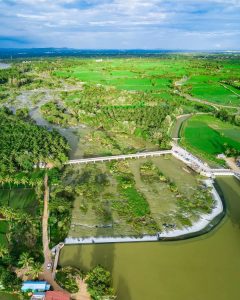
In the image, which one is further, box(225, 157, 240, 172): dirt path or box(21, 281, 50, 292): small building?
box(225, 157, 240, 172): dirt path

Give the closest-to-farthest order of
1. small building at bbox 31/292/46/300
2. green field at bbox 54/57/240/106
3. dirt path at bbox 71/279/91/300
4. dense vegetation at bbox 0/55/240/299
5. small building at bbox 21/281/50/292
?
small building at bbox 31/292/46/300 < small building at bbox 21/281/50/292 < dirt path at bbox 71/279/91/300 < dense vegetation at bbox 0/55/240/299 < green field at bbox 54/57/240/106

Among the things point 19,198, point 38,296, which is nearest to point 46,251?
point 38,296

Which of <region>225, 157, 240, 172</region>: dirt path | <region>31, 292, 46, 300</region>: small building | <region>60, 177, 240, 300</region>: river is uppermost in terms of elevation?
<region>225, 157, 240, 172</region>: dirt path

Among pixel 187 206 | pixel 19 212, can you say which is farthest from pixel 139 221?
pixel 19 212

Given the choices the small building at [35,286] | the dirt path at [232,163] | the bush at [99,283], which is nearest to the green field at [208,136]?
the dirt path at [232,163]

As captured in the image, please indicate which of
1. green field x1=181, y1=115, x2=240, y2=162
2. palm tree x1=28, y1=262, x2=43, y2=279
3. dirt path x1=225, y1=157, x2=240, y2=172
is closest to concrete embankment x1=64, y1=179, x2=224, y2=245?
palm tree x1=28, y1=262, x2=43, y2=279

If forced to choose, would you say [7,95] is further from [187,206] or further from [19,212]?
[187,206]

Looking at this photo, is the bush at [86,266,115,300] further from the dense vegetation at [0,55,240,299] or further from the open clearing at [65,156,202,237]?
the open clearing at [65,156,202,237]

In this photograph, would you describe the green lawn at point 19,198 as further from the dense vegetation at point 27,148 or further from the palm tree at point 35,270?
the palm tree at point 35,270

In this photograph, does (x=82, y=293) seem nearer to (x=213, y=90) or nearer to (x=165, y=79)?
(x=213, y=90)
